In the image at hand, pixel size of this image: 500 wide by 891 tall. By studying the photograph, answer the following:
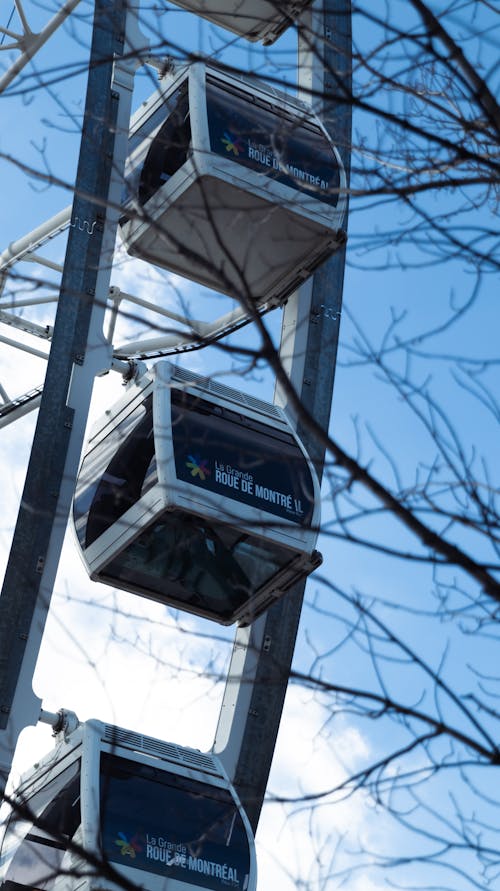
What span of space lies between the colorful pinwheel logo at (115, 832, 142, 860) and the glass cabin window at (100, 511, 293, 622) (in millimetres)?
2550

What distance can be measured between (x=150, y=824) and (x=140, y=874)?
1.82ft

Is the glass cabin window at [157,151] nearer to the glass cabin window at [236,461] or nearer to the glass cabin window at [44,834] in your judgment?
the glass cabin window at [236,461]

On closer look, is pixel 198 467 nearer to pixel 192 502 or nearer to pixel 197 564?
pixel 192 502

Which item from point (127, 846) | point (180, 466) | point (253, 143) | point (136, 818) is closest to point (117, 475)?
point (180, 466)

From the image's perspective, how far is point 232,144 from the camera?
14.8 metres

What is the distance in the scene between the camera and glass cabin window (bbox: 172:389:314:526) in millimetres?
13070

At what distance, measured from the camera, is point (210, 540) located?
1357cm

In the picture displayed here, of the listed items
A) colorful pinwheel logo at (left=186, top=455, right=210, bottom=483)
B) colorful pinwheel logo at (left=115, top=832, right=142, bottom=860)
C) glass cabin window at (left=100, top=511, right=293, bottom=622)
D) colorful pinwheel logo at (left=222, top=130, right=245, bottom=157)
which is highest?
colorful pinwheel logo at (left=222, top=130, right=245, bottom=157)

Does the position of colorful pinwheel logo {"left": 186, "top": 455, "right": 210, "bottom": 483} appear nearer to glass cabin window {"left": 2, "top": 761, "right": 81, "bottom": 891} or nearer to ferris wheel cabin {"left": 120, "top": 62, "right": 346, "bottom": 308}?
ferris wheel cabin {"left": 120, "top": 62, "right": 346, "bottom": 308}

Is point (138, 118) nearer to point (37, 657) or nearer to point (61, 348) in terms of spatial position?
point (61, 348)

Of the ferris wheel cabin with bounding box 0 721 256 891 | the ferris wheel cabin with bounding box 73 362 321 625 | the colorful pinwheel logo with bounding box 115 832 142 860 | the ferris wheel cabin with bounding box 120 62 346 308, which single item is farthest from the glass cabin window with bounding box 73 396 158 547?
the colorful pinwheel logo with bounding box 115 832 142 860

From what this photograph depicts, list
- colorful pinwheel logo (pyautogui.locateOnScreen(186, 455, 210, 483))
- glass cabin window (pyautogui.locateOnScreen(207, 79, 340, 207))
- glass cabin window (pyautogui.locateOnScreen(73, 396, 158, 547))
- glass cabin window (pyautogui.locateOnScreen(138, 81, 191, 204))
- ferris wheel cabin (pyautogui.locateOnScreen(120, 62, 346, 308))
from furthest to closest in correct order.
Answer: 1. glass cabin window (pyautogui.locateOnScreen(138, 81, 191, 204))
2. glass cabin window (pyautogui.locateOnScreen(207, 79, 340, 207))
3. ferris wheel cabin (pyautogui.locateOnScreen(120, 62, 346, 308))
4. glass cabin window (pyautogui.locateOnScreen(73, 396, 158, 547))
5. colorful pinwheel logo (pyautogui.locateOnScreen(186, 455, 210, 483))

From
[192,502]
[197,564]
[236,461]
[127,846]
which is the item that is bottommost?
[127,846]

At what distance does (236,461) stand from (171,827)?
3067mm
